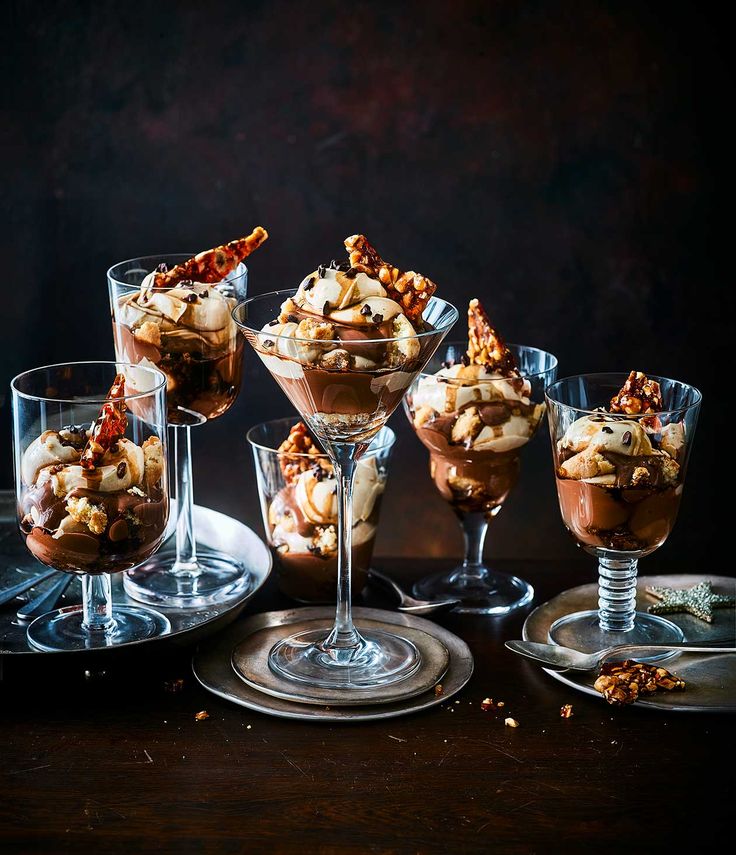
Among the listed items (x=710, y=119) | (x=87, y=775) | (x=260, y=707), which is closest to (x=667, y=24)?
(x=710, y=119)

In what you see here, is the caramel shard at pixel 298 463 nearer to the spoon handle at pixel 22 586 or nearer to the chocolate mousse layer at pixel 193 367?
the chocolate mousse layer at pixel 193 367

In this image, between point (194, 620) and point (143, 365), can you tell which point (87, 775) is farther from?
point (143, 365)

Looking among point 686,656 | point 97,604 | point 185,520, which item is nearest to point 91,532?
point 97,604

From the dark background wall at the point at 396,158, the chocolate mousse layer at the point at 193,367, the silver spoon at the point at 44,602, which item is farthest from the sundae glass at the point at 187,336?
the dark background wall at the point at 396,158

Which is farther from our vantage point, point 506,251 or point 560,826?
point 506,251

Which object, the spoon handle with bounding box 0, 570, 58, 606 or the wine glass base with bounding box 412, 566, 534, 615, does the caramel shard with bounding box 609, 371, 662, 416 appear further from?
the spoon handle with bounding box 0, 570, 58, 606

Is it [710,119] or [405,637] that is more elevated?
[710,119]

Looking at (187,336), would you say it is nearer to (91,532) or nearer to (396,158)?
(91,532)
